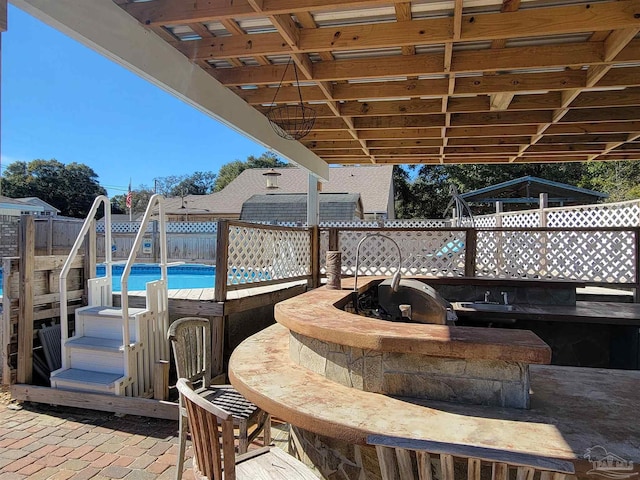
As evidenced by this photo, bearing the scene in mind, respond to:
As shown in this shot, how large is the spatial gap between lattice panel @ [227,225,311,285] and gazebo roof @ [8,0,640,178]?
1.33 m

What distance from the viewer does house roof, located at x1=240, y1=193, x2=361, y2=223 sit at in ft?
52.9

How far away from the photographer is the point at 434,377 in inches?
71.1

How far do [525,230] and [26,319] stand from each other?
6155 millimetres

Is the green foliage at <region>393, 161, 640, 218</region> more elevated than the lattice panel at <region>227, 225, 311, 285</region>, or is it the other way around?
the green foliage at <region>393, 161, 640, 218</region>

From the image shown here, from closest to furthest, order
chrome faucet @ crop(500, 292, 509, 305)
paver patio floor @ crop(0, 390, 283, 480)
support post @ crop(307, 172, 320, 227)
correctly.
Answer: paver patio floor @ crop(0, 390, 283, 480), chrome faucet @ crop(500, 292, 509, 305), support post @ crop(307, 172, 320, 227)

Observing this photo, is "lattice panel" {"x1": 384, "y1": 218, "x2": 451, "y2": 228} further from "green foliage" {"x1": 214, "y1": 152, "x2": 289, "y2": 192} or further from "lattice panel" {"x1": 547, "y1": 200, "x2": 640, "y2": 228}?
"green foliage" {"x1": 214, "y1": 152, "x2": 289, "y2": 192}

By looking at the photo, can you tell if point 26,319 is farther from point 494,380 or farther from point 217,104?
point 494,380

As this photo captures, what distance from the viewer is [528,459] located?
3.39 feet

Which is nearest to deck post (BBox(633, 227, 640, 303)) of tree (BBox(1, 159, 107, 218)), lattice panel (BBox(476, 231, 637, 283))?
lattice panel (BBox(476, 231, 637, 283))

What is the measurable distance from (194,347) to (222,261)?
1526 millimetres

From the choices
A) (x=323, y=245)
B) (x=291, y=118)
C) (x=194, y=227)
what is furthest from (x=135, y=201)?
(x=291, y=118)

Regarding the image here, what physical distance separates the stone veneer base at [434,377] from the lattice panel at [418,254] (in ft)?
13.9

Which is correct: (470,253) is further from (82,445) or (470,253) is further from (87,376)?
(82,445)

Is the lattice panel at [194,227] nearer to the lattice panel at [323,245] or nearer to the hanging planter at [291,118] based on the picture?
the lattice panel at [323,245]
